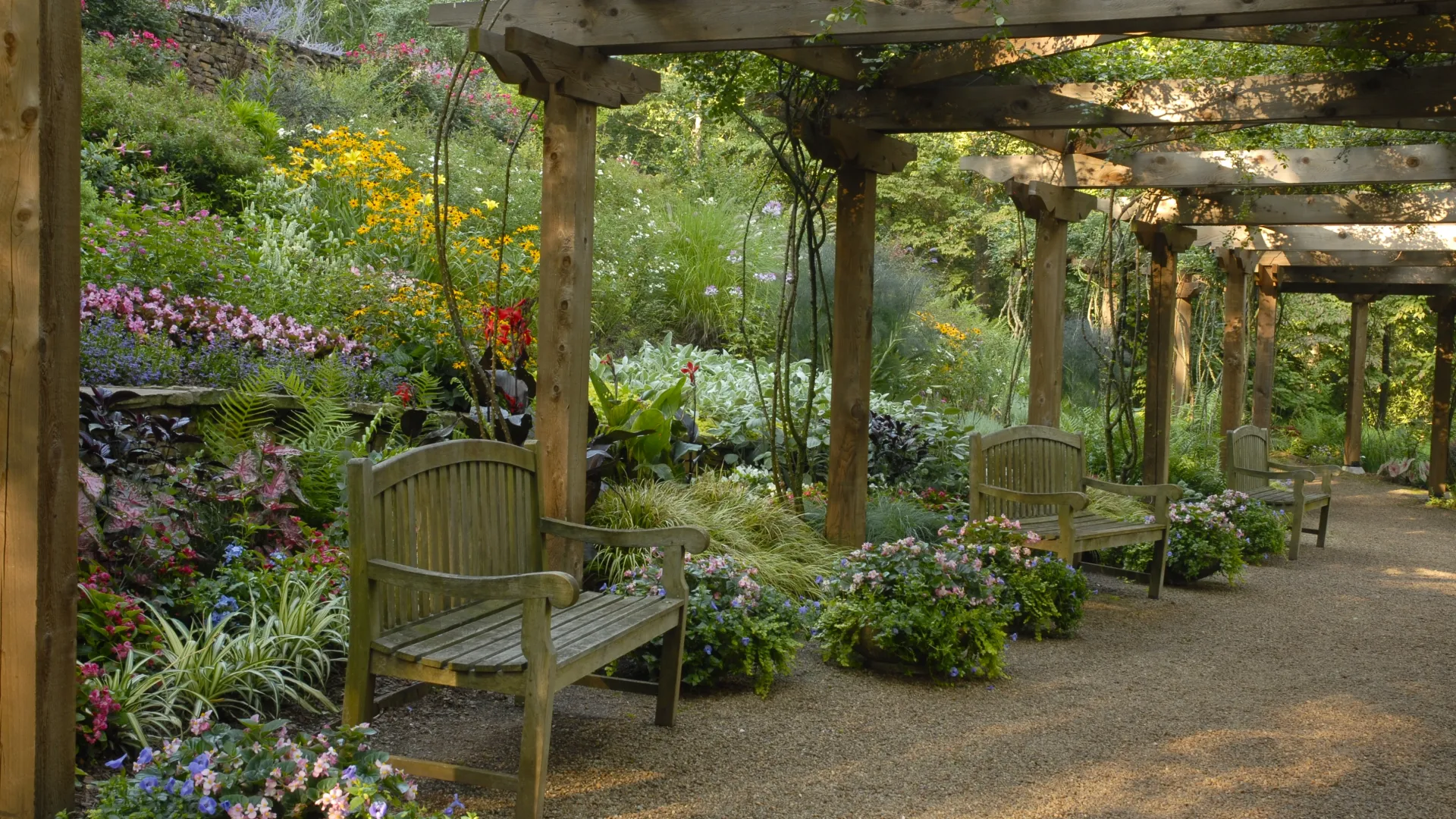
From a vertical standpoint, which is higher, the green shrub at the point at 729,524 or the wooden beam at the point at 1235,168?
the wooden beam at the point at 1235,168

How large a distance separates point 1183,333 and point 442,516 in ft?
35.8

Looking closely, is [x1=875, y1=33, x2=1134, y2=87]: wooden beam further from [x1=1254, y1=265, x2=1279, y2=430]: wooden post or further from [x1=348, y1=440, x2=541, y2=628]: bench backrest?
[x1=1254, y1=265, x2=1279, y2=430]: wooden post

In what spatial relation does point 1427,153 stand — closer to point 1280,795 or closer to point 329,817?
point 1280,795

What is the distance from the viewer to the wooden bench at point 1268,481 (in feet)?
26.5

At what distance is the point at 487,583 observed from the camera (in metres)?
2.75

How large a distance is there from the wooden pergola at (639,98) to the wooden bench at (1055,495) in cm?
61

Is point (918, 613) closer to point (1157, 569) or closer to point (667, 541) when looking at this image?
point (667, 541)

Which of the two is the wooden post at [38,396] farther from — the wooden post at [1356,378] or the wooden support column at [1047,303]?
the wooden post at [1356,378]

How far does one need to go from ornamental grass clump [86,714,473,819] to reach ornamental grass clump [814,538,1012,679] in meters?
2.41

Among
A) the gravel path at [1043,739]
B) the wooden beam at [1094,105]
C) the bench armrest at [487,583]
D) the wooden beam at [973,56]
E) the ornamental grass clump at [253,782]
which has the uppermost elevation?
the wooden beam at [973,56]

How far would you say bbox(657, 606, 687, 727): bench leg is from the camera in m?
3.62

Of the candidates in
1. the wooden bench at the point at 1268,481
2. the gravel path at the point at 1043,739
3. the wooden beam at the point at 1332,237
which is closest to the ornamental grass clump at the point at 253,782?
the gravel path at the point at 1043,739

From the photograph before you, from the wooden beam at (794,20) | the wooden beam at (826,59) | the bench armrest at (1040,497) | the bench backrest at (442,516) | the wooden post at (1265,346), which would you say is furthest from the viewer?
the wooden post at (1265,346)

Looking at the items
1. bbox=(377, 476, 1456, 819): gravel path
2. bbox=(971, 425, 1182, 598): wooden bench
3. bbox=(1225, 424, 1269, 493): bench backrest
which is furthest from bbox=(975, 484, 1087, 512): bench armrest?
bbox=(1225, 424, 1269, 493): bench backrest
